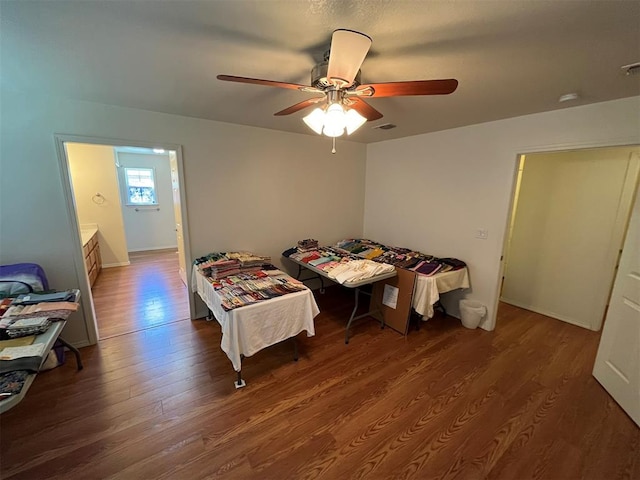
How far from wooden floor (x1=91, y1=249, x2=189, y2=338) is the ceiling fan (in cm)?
306

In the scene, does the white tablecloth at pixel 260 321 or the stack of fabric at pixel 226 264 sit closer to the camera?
the white tablecloth at pixel 260 321

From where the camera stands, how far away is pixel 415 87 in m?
1.35

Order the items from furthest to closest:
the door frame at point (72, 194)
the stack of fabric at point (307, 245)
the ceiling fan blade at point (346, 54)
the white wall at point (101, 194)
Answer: the white wall at point (101, 194), the stack of fabric at point (307, 245), the door frame at point (72, 194), the ceiling fan blade at point (346, 54)

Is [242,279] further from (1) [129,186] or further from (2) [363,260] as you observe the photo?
(1) [129,186]

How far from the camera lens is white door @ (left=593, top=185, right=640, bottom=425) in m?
1.92

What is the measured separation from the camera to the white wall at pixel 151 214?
636cm

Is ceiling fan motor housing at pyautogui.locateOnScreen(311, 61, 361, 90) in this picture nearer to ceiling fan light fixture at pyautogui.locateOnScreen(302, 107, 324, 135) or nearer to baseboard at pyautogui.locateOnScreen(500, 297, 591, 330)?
ceiling fan light fixture at pyautogui.locateOnScreen(302, 107, 324, 135)

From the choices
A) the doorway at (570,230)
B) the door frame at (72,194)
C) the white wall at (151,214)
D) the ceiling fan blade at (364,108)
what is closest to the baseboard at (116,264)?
the white wall at (151,214)

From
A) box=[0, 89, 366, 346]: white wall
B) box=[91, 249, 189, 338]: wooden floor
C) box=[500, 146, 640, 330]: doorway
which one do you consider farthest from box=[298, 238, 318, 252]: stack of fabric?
box=[500, 146, 640, 330]: doorway

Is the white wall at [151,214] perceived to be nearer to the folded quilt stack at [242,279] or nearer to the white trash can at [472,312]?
the folded quilt stack at [242,279]

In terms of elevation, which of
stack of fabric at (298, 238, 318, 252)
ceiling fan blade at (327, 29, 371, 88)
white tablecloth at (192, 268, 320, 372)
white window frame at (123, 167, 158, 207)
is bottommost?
white tablecloth at (192, 268, 320, 372)

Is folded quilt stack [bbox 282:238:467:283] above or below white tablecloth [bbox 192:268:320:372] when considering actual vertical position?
above

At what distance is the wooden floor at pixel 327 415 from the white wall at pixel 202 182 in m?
0.93

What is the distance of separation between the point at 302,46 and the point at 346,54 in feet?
1.28
